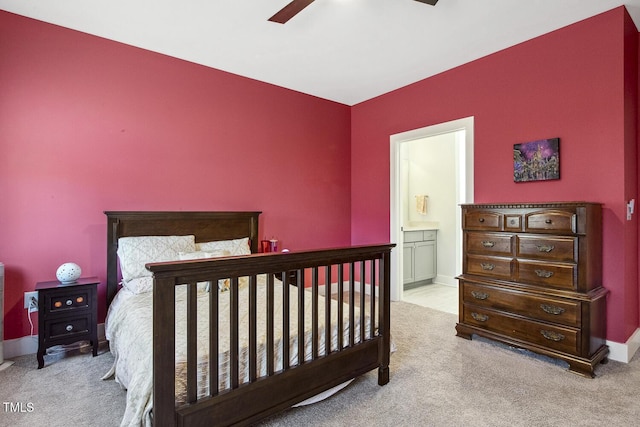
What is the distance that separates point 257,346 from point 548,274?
7.58ft

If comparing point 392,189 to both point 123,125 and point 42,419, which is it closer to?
point 123,125

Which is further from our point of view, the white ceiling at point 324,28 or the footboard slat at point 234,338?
the white ceiling at point 324,28

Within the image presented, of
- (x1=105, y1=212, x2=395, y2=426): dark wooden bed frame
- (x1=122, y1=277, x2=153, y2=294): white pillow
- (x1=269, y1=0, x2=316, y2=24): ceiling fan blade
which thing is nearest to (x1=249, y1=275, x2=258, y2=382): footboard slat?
(x1=105, y1=212, x2=395, y2=426): dark wooden bed frame

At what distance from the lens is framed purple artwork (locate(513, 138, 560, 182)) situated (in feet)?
9.57

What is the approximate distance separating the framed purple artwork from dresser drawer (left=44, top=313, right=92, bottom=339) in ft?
13.0

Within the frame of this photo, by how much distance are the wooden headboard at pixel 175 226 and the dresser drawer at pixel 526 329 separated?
2.40 metres

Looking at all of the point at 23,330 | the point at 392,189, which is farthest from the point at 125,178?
the point at 392,189

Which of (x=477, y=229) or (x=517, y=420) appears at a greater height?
(x=477, y=229)

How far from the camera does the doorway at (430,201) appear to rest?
14.5 ft

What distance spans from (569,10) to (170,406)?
12.3 feet

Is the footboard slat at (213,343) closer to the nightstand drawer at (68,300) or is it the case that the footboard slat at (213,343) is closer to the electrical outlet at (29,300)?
the nightstand drawer at (68,300)

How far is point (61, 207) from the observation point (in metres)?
2.85

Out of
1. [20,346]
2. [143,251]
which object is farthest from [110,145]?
[20,346]

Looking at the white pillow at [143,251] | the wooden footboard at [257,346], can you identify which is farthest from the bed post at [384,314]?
the white pillow at [143,251]
